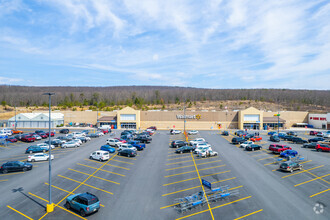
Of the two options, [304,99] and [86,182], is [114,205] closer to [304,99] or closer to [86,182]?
[86,182]

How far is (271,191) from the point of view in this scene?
21594 millimetres

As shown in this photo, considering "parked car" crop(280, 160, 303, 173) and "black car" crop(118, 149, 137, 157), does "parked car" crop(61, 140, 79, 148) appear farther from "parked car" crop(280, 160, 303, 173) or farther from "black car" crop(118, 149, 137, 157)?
"parked car" crop(280, 160, 303, 173)

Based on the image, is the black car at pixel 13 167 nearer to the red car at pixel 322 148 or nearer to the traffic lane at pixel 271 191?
the traffic lane at pixel 271 191

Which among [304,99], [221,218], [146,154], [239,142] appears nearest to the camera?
[221,218]

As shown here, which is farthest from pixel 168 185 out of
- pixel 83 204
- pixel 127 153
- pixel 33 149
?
pixel 33 149

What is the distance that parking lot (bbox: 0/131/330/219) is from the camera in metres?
17.8

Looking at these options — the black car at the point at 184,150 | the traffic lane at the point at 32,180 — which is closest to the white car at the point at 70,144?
the traffic lane at the point at 32,180

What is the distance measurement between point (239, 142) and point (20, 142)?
153 ft

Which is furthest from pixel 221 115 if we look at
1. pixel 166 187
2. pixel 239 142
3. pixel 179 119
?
pixel 166 187

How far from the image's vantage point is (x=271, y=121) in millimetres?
74375

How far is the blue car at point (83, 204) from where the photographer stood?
1719 centimetres

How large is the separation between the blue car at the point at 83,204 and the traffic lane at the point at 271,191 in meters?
13.9

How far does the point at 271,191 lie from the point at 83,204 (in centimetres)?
1750

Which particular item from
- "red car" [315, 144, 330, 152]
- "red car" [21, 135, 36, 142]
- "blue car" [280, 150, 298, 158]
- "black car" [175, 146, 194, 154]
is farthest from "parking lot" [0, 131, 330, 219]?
"red car" [21, 135, 36, 142]
